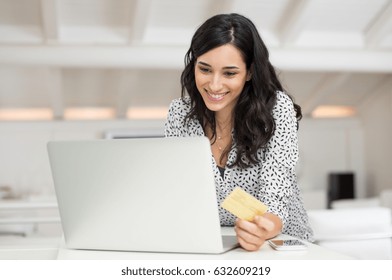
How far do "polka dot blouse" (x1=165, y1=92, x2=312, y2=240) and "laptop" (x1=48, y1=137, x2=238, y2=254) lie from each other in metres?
0.30

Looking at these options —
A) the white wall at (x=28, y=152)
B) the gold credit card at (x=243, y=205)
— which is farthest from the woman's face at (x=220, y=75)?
the white wall at (x=28, y=152)

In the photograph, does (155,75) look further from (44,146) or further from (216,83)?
(216,83)

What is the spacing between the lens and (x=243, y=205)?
1410 mm

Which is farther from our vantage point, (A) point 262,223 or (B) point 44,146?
(B) point 44,146

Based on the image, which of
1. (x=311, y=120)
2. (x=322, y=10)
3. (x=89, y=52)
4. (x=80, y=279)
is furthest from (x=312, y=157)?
(x=80, y=279)

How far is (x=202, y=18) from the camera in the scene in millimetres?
7191

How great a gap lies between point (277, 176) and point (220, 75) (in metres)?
0.33

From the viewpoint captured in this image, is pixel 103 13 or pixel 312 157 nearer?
pixel 103 13

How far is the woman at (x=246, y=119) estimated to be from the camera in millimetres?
1743

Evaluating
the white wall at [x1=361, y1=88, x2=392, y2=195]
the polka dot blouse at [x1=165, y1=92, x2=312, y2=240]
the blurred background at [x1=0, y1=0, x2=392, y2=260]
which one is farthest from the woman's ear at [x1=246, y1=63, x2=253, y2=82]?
the white wall at [x1=361, y1=88, x2=392, y2=195]

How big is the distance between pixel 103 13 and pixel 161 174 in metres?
5.81

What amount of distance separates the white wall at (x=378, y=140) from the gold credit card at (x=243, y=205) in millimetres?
8875

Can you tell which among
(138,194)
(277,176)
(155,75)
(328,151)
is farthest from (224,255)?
(328,151)

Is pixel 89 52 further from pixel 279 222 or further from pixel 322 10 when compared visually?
pixel 279 222
